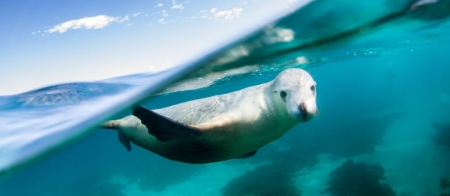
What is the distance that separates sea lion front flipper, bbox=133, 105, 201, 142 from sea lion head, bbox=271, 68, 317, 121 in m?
1.03

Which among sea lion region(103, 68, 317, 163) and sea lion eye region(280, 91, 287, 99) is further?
sea lion eye region(280, 91, 287, 99)

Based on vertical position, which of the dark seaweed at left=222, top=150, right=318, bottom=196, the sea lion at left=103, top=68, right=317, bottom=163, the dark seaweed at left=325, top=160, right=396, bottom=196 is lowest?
the dark seaweed at left=222, top=150, right=318, bottom=196

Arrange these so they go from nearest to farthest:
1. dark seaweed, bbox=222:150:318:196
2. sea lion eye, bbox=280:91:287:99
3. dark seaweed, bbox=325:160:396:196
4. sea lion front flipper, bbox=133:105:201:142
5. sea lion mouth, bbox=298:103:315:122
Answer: sea lion mouth, bbox=298:103:315:122, sea lion front flipper, bbox=133:105:201:142, sea lion eye, bbox=280:91:287:99, dark seaweed, bbox=325:160:396:196, dark seaweed, bbox=222:150:318:196

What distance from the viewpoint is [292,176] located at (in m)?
15.0

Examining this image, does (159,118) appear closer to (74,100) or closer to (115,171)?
(74,100)

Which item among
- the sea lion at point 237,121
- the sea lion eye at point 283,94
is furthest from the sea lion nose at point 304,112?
the sea lion eye at point 283,94

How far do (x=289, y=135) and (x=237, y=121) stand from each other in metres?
21.8

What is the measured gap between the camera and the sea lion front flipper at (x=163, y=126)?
3.11m

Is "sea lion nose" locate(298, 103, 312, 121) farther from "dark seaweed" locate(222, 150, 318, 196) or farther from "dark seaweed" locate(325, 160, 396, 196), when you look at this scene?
"dark seaweed" locate(222, 150, 318, 196)

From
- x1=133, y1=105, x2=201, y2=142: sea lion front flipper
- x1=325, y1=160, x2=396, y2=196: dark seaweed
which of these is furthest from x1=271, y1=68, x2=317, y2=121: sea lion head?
x1=325, y1=160, x2=396, y2=196: dark seaweed

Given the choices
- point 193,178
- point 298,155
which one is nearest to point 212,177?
point 193,178

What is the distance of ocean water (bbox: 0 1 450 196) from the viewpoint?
5.52m

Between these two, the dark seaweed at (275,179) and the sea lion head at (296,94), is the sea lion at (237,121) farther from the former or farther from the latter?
the dark seaweed at (275,179)

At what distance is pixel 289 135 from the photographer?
2442cm
